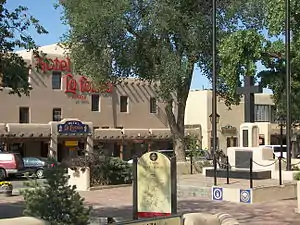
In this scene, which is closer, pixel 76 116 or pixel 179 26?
pixel 179 26

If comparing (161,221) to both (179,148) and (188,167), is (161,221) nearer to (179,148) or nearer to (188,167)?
(188,167)

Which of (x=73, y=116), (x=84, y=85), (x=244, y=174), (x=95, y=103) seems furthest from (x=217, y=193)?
(x=95, y=103)

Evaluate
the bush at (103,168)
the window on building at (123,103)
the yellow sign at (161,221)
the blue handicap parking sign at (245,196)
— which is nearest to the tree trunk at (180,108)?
the bush at (103,168)

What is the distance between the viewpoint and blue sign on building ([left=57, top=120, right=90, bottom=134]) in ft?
144

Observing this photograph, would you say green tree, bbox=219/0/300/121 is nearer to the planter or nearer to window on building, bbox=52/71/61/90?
the planter

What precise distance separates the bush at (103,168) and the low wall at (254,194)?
17.5ft

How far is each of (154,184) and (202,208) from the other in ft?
23.1

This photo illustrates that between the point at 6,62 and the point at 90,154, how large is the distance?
1176 centimetres

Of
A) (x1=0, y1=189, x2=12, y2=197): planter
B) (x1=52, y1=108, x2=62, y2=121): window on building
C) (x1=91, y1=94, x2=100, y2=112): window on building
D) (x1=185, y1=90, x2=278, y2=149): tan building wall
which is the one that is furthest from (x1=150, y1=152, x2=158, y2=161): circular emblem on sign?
(x1=185, y1=90, x2=278, y2=149): tan building wall

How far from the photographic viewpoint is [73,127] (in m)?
44.3

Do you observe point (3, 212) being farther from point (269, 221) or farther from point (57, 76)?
point (57, 76)

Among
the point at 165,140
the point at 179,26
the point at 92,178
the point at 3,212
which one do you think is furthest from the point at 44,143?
the point at 3,212

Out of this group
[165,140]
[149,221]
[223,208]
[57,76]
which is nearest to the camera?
[149,221]

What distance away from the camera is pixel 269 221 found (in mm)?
13602
